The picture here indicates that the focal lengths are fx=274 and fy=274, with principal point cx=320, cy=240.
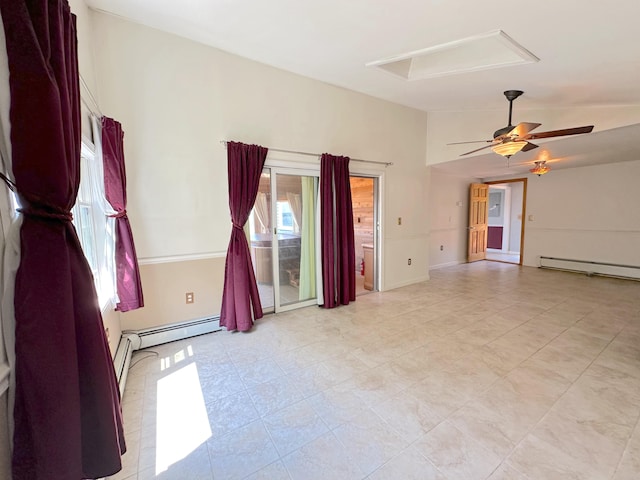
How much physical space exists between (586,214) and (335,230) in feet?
18.4

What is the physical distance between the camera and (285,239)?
3.68m

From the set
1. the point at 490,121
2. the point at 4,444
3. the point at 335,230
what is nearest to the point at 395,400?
the point at 4,444

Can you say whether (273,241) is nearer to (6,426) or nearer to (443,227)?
(6,426)

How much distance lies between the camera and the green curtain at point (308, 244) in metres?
3.75

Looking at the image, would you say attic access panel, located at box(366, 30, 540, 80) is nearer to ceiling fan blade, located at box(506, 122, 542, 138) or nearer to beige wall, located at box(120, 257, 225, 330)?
ceiling fan blade, located at box(506, 122, 542, 138)

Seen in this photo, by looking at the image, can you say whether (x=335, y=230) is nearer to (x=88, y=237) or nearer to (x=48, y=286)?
(x=88, y=237)

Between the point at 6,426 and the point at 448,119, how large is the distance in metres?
5.47

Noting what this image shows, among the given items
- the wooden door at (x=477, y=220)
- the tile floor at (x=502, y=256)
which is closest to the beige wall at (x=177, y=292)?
the wooden door at (x=477, y=220)

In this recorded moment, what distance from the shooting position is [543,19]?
194 cm

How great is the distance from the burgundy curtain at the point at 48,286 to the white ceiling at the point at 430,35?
1.73 m

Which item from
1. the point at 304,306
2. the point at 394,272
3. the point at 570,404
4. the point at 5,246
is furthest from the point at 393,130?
the point at 5,246

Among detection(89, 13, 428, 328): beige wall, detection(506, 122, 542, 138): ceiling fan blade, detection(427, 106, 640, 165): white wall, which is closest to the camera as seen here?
detection(89, 13, 428, 328): beige wall

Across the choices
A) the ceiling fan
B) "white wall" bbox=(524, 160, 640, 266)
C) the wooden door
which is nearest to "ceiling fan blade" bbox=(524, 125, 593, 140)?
the ceiling fan

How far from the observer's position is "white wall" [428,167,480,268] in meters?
6.21
